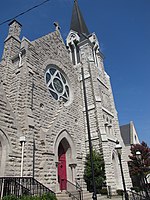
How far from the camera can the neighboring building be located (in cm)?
3637

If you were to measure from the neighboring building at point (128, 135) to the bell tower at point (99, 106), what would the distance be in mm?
15066

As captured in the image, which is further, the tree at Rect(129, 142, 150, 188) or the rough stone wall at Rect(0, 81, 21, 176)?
the tree at Rect(129, 142, 150, 188)

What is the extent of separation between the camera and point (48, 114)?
1406 cm

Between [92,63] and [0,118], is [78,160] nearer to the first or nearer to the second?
[0,118]

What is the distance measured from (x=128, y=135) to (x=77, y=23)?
24344 mm

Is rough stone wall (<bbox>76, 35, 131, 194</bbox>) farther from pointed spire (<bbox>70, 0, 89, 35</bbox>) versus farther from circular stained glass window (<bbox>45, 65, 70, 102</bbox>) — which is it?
pointed spire (<bbox>70, 0, 89, 35</bbox>)

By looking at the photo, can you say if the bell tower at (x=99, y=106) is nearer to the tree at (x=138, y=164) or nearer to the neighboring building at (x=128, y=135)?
the tree at (x=138, y=164)

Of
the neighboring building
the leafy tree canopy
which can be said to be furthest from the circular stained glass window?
the neighboring building

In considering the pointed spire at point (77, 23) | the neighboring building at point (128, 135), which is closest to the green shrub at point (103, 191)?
the neighboring building at point (128, 135)

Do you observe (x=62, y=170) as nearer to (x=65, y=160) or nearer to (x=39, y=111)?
(x=65, y=160)

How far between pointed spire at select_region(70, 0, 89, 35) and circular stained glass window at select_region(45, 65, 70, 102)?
1439 cm

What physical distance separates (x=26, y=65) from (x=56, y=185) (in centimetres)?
859

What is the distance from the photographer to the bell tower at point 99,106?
1655 centimetres

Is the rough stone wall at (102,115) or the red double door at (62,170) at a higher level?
the rough stone wall at (102,115)
